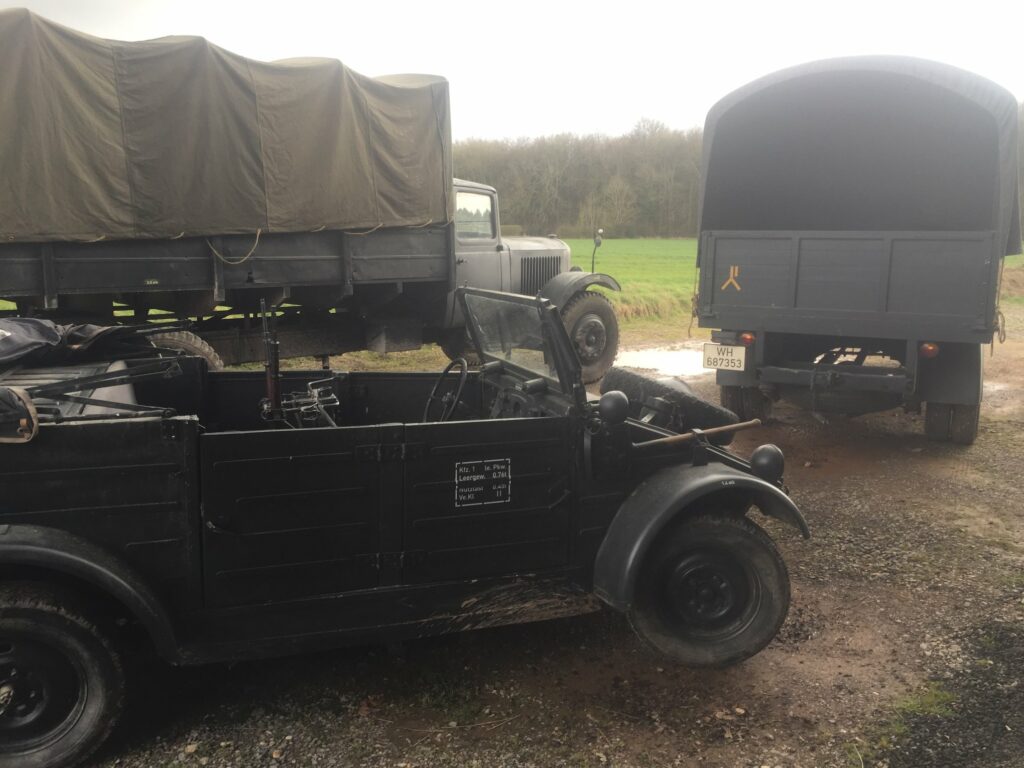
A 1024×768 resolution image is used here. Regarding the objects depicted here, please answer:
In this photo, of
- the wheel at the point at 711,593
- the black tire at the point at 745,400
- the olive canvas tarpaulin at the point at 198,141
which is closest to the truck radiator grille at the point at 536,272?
the olive canvas tarpaulin at the point at 198,141

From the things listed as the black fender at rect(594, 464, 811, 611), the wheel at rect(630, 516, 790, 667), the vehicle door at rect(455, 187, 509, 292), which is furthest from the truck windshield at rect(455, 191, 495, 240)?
the wheel at rect(630, 516, 790, 667)

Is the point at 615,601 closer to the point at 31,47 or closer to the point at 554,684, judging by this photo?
the point at 554,684

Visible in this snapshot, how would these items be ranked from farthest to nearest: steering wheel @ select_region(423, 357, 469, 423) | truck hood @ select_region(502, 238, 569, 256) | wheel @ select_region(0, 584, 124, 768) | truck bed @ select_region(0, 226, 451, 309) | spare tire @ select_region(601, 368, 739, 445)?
1. truck hood @ select_region(502, 238, 569, 256)
2. truck bed @ select_region(0, 226, 451, 309)
3. steering wheel @ select_region(423, 357, 469, 423)
4. spare tire @ select_region(601, 368, 739, 445)
5. wheel @ select_region(0, 584, 124, 768)

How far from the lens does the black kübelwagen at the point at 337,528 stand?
8.38 ft

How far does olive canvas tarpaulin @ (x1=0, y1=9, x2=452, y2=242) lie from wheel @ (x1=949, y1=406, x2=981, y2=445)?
4724 mm

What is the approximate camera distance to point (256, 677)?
319 cm

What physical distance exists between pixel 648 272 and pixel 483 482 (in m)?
21.1

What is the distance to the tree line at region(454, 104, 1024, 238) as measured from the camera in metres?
38.2

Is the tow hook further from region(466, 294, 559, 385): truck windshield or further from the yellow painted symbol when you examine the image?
the yellow painted symbol

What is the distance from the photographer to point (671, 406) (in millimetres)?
3461

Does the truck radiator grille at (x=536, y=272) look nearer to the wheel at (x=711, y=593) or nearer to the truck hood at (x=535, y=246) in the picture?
the truck hood at (x=535, y=246)

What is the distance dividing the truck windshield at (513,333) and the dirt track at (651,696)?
1.18 meters

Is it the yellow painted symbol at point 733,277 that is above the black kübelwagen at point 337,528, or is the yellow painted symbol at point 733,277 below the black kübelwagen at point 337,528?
above

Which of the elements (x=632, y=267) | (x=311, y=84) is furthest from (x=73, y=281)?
(x=632, y=267)
